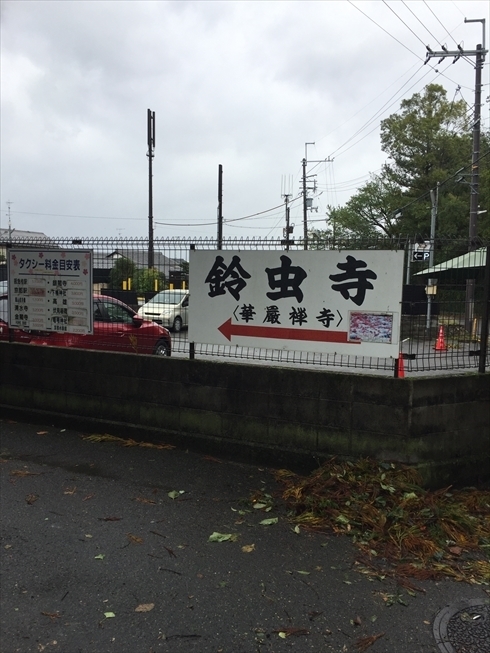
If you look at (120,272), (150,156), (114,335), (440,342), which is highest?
(150,156)

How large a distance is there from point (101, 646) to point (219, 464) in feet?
9.14

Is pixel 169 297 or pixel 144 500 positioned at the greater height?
pixel 169 297

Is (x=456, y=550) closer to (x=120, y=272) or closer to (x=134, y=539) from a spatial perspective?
(x=134, y=539)

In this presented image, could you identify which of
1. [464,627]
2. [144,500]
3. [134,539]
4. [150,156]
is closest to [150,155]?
[150,156]

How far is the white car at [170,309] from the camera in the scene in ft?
19.4

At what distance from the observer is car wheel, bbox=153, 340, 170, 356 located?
20.2 feet

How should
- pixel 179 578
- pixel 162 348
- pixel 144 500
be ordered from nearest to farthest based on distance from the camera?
pixel 179 578, pixel 144 500, pixel 162 348

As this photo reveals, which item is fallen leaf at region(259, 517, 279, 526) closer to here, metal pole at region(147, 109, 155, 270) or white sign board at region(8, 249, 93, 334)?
white sign board at region(8, 249, 93, 334)

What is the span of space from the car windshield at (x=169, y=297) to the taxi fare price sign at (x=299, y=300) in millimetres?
238

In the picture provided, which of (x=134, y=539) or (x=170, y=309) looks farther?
(x=170, y=309)

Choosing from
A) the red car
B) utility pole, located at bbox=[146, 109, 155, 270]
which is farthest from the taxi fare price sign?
utility pole, located at bbox=[146, 109, 155, 270]

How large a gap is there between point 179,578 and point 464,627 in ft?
5.79

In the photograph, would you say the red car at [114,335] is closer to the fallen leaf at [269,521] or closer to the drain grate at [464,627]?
the fallen leaf at [269,521]

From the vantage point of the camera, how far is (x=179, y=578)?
10.8ft
